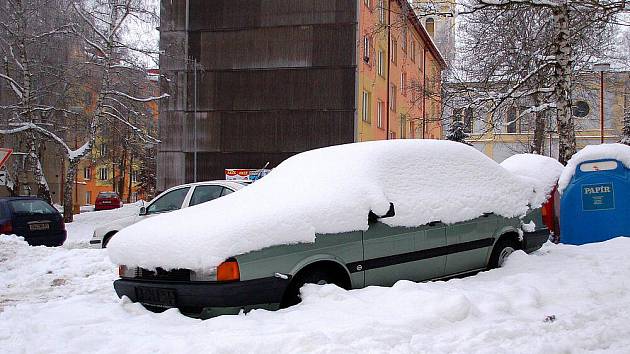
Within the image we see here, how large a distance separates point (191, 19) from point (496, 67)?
17.3 meters

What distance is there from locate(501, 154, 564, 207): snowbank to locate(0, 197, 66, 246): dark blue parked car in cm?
973

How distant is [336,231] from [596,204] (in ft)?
16.2

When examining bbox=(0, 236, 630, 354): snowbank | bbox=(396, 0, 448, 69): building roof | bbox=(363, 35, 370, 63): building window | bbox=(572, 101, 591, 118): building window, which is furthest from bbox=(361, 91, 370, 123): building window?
bbox=(0, 236, 630, 354): snowbank

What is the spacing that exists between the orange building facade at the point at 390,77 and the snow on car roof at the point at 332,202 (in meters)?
12.2

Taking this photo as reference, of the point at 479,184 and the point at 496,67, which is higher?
the point at 496,67

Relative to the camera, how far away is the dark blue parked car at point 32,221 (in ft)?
42.6

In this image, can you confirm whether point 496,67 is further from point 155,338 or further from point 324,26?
point 155,338

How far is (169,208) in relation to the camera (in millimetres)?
11953

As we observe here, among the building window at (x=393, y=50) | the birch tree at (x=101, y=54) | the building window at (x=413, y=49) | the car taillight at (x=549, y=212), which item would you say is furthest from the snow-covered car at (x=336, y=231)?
the building window at (x=413, y=49)

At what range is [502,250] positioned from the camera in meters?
7.25

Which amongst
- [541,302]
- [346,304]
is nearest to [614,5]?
[541,302]

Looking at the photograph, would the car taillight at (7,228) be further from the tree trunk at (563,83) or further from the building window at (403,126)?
the building window at (403,126)

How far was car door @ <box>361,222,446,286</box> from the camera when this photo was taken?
5.93 meters

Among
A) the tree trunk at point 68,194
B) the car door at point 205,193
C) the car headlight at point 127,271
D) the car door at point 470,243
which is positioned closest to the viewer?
the car headlight at point 127,271
